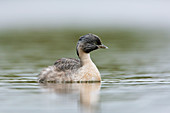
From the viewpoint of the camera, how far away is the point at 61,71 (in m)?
19.0

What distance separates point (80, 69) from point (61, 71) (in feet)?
2.12

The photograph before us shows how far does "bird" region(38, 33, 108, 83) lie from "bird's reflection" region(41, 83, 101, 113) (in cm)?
43

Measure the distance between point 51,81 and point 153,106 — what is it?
5.53 metres

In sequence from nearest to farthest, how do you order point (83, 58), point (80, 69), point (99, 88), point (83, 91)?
point (83, 91), point (99, 88), point (80, 69), point (83, 58)

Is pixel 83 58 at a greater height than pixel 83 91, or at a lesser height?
greater

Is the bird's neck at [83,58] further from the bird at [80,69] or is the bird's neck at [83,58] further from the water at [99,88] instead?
the water at [99,88]

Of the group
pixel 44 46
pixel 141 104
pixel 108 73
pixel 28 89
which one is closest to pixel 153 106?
pixel 141 104

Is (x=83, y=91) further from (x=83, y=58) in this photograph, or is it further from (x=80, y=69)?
(x=83, y=58)

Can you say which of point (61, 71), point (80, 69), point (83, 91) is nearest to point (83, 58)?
point (80, 69)

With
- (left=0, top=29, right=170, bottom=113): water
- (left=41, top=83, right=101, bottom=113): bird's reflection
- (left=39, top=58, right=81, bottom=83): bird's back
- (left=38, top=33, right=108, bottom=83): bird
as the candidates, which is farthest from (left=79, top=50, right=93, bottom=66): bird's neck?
(left=41, top=83, right=101, bottom=113): bird's reflection

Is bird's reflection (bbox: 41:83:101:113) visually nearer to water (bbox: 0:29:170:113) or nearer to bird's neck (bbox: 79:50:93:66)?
water (bbox: 0:29:170:113)

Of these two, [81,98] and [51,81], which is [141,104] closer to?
[81,98]

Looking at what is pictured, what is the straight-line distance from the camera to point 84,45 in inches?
749

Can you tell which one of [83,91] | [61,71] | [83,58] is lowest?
[83,91]
